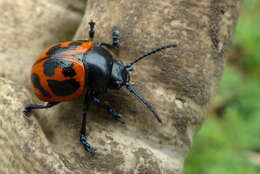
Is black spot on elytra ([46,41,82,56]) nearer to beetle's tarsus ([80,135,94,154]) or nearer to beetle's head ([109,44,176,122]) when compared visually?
beetle's head ([109,44,176,122])

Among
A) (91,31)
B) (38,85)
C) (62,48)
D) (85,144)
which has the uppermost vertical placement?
(91,31)

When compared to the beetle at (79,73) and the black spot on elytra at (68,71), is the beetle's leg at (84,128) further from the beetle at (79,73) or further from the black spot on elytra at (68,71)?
the black spot on elytra at (68,71)

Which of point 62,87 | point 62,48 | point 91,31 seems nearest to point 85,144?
point 62,87

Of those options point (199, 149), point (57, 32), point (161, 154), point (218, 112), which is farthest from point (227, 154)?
point (57, 32)

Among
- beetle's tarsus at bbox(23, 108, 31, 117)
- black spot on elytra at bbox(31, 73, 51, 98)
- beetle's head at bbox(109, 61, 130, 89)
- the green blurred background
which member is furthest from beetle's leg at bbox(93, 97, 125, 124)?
the green blurred background

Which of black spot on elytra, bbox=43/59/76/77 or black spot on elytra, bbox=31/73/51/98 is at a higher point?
black spot on elytra, bbox=43/59/76/77

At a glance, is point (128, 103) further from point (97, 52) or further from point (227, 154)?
point (227, 154)

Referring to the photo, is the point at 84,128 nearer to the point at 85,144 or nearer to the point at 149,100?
the point at 85,144
